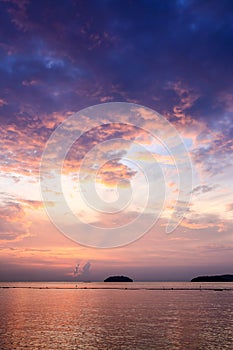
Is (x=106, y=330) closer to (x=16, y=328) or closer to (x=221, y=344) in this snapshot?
(x=16, y=328)

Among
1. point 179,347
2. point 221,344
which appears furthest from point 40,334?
point 221,344

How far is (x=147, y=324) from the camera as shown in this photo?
7125 cm

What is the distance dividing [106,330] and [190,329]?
611 inches

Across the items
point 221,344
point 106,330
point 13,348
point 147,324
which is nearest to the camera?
point 13,348

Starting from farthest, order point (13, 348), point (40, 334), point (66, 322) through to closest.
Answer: point (66, 322) → point (40, 334) → point (13, 348)

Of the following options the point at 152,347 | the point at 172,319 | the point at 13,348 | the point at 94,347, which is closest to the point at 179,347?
the point at 152,347

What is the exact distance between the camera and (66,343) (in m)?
52.8

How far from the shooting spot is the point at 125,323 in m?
73.1

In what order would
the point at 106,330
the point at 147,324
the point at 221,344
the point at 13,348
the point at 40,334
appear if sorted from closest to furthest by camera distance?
the point at 13,348, the point at 221,344, the point at 40,334, the point at 106,330, the point at 147,324

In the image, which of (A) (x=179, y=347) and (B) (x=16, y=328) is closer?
(A) (x=179, y=347)

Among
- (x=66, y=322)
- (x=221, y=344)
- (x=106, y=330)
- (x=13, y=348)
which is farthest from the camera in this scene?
(x=66, y=322)

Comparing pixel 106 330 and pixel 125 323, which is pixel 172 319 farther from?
pixel 106 330

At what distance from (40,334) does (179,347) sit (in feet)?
80.2

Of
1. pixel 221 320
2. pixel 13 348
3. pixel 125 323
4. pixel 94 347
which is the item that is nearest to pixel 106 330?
pixel 125 323
